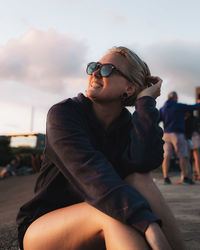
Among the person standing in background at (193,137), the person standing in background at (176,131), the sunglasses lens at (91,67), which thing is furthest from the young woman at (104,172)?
the person standing in background at (193,137)

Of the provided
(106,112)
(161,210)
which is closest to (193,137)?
(106,112)

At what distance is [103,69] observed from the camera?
1791mm

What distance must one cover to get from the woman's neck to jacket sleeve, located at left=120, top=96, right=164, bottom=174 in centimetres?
16

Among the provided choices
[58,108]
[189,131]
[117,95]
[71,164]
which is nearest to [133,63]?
[117,95]

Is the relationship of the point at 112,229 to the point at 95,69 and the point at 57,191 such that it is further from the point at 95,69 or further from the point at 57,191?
the point at 95,69

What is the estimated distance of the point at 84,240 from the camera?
136cm

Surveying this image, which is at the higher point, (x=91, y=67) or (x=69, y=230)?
(x=91, y=67)

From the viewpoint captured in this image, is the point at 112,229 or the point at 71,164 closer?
the point at 112,229

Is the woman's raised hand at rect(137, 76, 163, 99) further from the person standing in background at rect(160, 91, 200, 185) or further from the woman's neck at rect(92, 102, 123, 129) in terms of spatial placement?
the person standing in background at rect(160, 91, 200, 185)

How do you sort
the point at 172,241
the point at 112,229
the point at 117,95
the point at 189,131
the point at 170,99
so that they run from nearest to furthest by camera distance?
the point at 112,229, the point at 172,241, the point at 117,95, the point at 170,99, the point at 189,131

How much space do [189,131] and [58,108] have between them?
259 inches

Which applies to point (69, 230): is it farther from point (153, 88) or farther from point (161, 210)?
point (153, 88)

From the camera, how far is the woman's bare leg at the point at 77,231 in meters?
1.22

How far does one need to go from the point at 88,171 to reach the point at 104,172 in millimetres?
74
